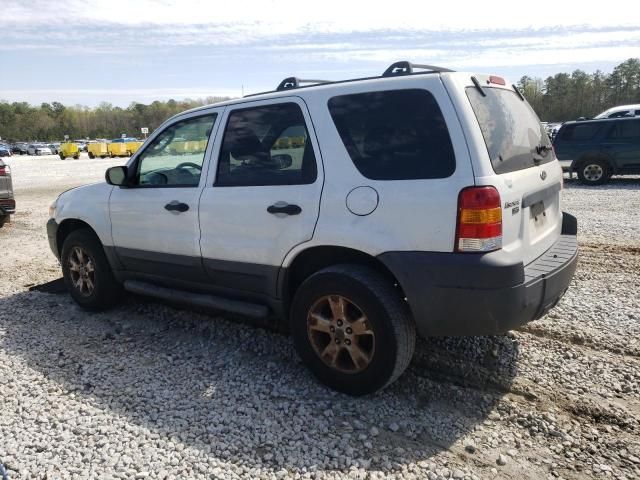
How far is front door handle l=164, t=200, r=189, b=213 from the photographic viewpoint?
12.9 feet

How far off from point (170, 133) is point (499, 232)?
2.85 metres

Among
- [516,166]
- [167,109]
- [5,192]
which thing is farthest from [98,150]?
[167,109]

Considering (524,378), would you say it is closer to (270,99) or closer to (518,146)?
(518,146)

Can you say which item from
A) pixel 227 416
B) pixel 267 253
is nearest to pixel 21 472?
pixel 227 416

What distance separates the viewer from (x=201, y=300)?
158 inches

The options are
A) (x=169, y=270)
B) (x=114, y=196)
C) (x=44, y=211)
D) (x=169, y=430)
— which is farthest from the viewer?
(x=44, y=211)

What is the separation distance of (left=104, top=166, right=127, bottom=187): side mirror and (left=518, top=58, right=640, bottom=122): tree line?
2763 inches

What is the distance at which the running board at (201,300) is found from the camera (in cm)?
368

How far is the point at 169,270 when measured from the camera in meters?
4.24

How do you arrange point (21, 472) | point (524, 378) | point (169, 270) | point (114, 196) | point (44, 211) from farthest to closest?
point (44, 211) → point (114, 196) → point (169, 270) → point (524, 378) → point (21, 472)

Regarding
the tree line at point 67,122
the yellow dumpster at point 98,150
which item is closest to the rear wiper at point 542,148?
the yellow dumpster at point 98,150

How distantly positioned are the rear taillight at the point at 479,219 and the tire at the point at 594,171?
1272 cm

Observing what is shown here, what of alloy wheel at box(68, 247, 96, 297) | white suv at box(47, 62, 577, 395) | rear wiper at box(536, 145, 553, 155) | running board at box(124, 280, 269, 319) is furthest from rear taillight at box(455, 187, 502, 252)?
alloy wheel at box(68, 247, 96, 297)

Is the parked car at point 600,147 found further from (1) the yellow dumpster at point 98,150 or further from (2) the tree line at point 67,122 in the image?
(2) the tree line at point 67,122
